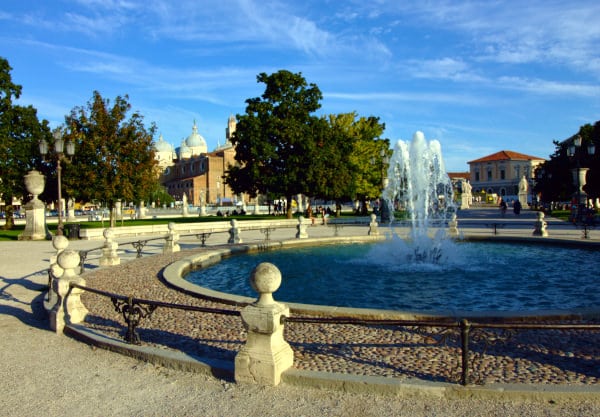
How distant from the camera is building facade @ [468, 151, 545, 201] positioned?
426 ft

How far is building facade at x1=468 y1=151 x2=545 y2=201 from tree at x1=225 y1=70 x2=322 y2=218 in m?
101

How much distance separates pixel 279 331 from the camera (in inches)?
214

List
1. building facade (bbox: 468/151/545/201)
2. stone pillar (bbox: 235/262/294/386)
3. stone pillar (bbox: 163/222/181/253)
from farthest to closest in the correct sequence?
building facade (bbox: 468/151/545/201) → stone pillar (bbox: 163/222/181/253) → stone pillar (bbox: 235/262/294/386)

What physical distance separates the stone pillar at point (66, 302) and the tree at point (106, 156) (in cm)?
2357

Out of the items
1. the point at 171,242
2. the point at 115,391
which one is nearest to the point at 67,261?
the point at 115,391

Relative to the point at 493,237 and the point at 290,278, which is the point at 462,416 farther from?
the point at 493,237

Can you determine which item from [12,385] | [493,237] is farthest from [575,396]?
[493,237]

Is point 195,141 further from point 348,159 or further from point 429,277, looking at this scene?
point 429,277

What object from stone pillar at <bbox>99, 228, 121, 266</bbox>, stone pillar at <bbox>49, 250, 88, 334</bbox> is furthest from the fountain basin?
stone pillar at <bbox>99, 228, 121, 266</bbox>

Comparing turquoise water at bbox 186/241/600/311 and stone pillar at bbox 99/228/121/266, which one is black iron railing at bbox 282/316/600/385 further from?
stone pillar at bbox 99/228/121/266

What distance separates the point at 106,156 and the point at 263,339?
2788cm

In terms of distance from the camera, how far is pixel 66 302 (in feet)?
25.5

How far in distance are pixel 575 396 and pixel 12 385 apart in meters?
5.91

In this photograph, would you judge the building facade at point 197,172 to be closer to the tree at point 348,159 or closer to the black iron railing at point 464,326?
the tree at point 348,159
